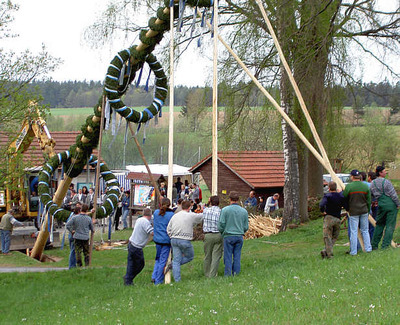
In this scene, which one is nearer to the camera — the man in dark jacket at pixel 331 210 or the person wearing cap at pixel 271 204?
the man in dark jacket at pixel 331 210

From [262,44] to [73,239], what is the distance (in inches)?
365

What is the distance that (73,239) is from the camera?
1638cm

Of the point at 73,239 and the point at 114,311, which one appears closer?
the point at 114,311

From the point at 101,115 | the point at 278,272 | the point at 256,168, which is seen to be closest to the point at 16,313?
the point at 278,272

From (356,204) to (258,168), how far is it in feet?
65.4

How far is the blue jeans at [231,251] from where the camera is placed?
39.2 feet

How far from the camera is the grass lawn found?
773 cm

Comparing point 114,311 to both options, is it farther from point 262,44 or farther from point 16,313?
point 262,44

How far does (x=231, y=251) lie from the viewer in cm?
1212

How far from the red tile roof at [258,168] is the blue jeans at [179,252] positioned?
59.2 ft

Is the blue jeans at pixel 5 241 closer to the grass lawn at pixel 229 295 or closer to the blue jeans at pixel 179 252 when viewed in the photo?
the grass lawn at pixel 229 295

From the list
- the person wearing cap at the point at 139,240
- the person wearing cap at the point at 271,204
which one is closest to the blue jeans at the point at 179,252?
the person wearing cap at the point at 139,240

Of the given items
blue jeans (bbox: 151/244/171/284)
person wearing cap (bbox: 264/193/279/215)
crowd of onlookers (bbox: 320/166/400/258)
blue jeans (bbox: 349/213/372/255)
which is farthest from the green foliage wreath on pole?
person wearing cap (bbox: 264/193/279/215)

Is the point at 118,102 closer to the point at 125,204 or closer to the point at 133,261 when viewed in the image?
the point at 133,261
